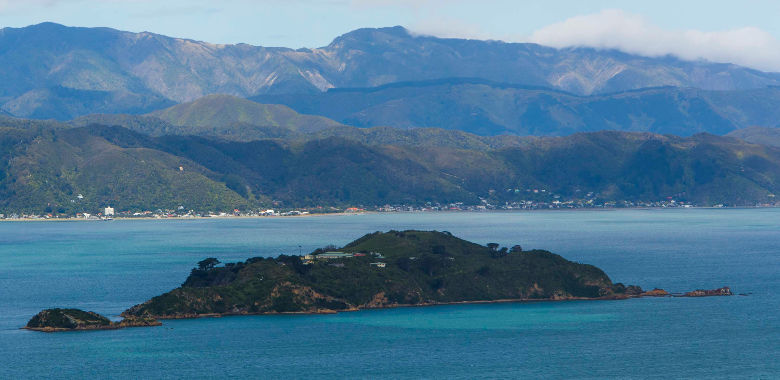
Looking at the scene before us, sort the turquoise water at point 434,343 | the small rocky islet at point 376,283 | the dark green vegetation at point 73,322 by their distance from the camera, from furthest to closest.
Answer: the small rocky islet at point 376,283 → the dark green vegetation at point 73,322 → the turquoise water at point 434,343

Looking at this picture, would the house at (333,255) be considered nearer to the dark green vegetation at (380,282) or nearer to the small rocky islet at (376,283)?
the small rocky islet at (376,283)

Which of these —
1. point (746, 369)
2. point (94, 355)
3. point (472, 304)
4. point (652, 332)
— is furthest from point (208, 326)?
point (746, 369)

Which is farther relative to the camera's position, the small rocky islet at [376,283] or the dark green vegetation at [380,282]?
the dark green vegetation at [380,282]

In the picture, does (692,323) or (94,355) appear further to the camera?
(692,323)

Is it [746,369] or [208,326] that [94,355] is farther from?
[746,369]

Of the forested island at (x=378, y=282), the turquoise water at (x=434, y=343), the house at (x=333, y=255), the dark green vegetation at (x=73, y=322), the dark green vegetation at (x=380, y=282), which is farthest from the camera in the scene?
the house at (x=333, y=255)

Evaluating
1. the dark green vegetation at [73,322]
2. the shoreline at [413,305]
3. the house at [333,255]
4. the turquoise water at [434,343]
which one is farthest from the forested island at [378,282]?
the dark green vegetation at [73,322]
